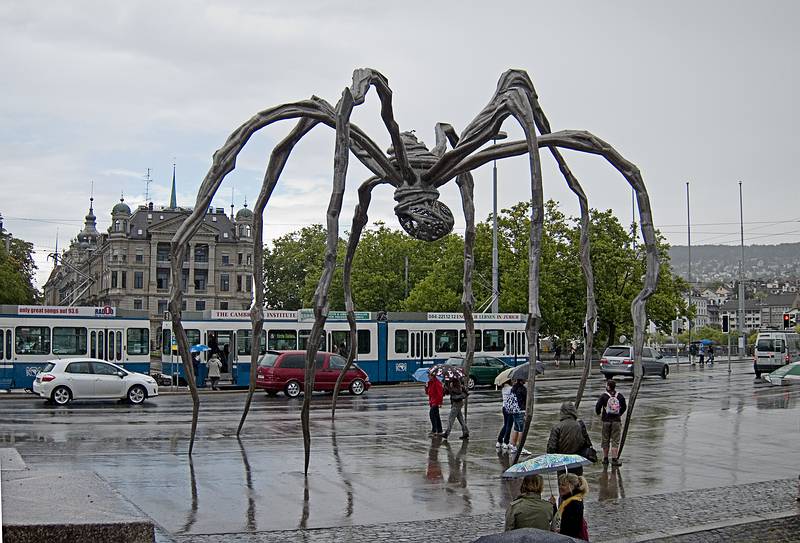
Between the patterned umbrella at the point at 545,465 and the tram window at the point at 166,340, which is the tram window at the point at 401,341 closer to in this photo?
the tram window at the point at 166,340

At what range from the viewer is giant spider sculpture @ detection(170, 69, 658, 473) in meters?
10.0

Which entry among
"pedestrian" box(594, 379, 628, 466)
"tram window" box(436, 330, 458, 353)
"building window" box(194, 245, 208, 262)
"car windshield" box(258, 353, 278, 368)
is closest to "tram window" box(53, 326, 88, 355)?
"car windshield" box(258, 353, 278, 368)

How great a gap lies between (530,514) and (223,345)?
90.7 feet

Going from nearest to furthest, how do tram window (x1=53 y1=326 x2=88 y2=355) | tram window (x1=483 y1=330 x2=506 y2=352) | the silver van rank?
tram window (x1=53 y1=326 x2=88 y2=355), tram window (x1=483 y1=330 x2=506 y2=352), the silver van

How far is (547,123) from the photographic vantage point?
11828 millimetres

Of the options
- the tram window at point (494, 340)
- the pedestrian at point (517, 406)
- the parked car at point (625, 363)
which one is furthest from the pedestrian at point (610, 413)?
the parked car at point (625, 363)

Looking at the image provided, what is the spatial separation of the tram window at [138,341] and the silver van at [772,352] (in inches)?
1198

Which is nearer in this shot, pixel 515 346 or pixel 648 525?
pixel 648 525

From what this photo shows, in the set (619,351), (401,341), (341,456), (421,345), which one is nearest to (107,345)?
(401,341)

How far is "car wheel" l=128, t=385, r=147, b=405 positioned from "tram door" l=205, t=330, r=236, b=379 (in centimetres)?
668

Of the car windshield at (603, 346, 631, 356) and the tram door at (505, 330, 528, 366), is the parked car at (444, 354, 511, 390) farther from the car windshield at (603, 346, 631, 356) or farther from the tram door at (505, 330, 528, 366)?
the car windshield at (603, 346, 631, 356)

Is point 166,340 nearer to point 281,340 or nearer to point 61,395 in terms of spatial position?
point 281,340

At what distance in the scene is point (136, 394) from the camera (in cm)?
2555

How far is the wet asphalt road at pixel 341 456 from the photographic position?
34.0 feet
